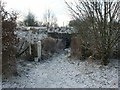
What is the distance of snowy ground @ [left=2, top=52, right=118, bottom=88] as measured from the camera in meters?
5.85

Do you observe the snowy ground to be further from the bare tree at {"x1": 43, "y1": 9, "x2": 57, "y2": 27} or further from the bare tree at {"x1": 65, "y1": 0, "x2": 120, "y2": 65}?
the bare tree at {"x1": 43, "y1": 9, "x2": 57, "y2": 27}

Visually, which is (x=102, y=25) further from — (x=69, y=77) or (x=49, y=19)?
(x=49, y=19)

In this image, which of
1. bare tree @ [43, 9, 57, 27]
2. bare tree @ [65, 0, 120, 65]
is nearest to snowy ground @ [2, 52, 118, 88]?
bare tree @ [65, 0, 120, 65]

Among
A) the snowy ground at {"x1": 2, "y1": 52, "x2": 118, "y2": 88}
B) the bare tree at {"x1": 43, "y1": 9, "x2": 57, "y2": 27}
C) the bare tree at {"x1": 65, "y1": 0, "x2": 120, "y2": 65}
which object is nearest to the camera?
the snowy ground at {"x1": 2, "y1": 52, "x2": 118, "y2": 88}

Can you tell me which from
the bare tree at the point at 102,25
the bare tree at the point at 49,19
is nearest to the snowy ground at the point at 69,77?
the bare tree at the point at 102,25

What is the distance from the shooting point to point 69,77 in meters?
6.75

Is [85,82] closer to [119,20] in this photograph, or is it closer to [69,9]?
[119,20]

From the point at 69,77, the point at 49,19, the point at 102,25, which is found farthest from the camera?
the point at 49,19

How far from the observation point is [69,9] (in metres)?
9.80

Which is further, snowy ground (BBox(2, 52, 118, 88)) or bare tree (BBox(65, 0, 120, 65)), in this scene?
bare tree (BBox(65, 0, 120, 65))

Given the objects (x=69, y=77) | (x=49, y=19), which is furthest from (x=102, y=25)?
(x=49, y=19)

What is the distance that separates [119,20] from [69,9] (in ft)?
7.68

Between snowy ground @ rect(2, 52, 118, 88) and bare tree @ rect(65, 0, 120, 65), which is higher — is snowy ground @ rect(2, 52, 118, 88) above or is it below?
below

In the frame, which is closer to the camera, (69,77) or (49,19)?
(69,77)
